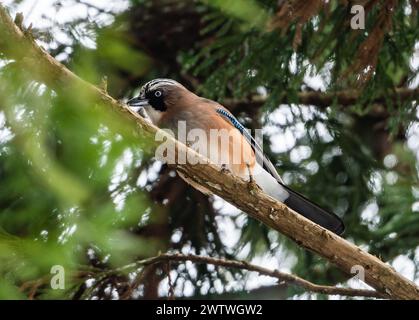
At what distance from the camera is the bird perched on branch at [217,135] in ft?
19.8

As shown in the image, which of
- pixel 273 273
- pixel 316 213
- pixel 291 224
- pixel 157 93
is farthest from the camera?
pixel 157 93

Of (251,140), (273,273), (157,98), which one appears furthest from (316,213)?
(157,98)

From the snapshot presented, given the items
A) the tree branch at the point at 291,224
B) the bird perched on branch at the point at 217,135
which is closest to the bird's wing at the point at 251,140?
the bird perched on branch at the point at 217,135

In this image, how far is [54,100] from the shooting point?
430 centimetres

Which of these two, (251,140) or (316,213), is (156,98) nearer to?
(251,140)

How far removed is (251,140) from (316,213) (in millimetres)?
1138

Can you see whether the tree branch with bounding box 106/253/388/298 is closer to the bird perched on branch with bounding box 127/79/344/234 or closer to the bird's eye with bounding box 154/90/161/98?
the bird perched on branch with bounding box 127/79/344/234

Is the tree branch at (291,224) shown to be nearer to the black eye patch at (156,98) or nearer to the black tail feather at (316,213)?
the black tail feather at (316,213)

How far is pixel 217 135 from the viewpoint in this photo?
6.20 m

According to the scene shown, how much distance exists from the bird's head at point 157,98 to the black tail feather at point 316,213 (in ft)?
4.18

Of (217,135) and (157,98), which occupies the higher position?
(157,98)
